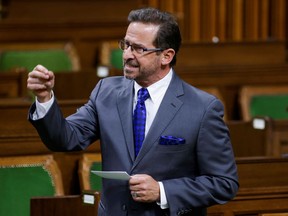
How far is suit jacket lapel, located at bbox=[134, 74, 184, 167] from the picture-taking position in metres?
1.84

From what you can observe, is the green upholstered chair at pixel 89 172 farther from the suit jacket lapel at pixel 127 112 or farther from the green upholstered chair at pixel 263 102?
the green upholstered chair at pixel 263 102

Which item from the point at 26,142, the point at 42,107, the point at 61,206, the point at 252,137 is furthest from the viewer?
the point at 252,137

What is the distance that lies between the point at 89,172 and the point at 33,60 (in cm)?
169

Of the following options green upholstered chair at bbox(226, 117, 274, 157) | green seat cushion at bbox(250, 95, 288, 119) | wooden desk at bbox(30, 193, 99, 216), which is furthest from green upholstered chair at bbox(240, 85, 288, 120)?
wooden desk at bbox(30, 193, 99, 216)

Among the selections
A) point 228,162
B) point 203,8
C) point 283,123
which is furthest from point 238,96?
point 228,162

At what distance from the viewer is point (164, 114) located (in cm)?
186

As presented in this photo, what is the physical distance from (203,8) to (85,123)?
375 cm

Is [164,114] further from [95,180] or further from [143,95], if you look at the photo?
[95,180]

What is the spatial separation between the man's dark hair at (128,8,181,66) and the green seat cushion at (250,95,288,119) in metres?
2.06

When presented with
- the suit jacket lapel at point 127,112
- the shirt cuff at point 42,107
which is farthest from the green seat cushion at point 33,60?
the shirt cuff at point 42,107

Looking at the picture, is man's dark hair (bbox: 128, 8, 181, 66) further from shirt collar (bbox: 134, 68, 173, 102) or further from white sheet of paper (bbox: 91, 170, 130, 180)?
white sheet of paper (bbox: 91, 170, 130, 180)

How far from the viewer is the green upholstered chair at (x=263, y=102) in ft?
12.7

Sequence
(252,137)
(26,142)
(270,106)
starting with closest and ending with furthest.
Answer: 1. (26,142)
2. (252,137)
3. (270,106)

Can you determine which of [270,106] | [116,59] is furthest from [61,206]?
[116,59]
